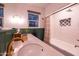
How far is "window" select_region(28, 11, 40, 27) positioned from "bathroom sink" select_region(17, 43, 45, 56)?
206 mm

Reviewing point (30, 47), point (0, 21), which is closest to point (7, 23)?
point (0, 21)

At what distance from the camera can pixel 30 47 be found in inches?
47.9

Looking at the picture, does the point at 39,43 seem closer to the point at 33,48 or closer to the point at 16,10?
the point at 33,48

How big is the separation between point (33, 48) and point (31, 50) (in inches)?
1.5

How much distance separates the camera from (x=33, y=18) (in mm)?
1200

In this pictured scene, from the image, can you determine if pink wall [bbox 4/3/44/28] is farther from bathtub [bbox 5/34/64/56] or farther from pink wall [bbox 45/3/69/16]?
bathtub [bbox 5/34/64/56]

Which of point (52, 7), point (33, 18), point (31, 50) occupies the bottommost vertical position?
point (31, 50)

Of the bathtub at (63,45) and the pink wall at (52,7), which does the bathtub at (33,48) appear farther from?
the pink wall at (52,7)

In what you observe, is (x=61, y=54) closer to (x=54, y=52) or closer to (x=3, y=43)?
(x=54, y=52)

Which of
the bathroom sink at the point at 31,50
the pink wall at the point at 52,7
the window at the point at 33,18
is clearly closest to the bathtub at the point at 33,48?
the bathroom sink at the point at 31,50

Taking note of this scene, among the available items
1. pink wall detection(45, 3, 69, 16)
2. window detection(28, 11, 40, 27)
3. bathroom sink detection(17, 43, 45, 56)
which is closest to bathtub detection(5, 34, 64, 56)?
bathroom sink detection(17, 43, 45, 56)

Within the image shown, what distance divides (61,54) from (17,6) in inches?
23.6

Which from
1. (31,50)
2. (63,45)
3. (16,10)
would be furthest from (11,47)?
(63,45)

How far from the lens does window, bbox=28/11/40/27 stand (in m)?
1.18
